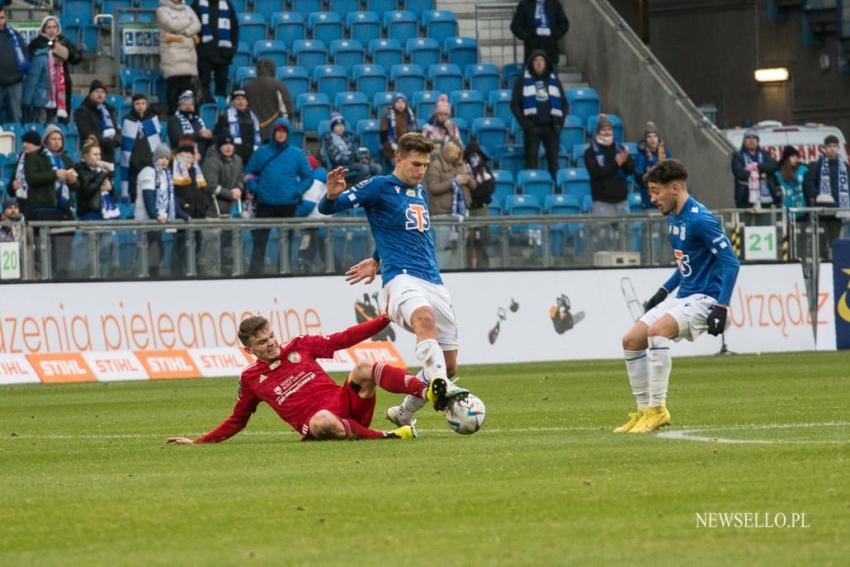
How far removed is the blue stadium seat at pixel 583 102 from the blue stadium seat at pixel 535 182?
318 cm

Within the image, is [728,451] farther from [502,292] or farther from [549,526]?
[502,292]

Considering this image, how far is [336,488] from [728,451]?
8.76 feet

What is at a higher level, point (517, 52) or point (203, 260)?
point (517, 52)

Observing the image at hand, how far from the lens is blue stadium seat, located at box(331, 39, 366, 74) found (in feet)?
106

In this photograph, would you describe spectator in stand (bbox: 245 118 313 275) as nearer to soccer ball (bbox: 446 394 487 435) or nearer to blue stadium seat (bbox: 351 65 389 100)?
blue stadium seat (bbox: 351 65 389 100)

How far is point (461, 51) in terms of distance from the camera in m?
33.4

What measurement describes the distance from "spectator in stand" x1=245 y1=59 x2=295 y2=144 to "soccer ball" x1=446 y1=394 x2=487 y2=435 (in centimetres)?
1609

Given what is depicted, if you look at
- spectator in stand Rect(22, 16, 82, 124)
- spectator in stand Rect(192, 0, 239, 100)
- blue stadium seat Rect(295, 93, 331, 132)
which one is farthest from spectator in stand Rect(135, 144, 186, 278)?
blue stadium seat Rect(295, 93, 331, 132)

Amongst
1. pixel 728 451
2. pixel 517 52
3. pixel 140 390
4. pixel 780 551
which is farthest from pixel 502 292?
pixel 780 551

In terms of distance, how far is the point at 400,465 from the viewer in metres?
10.5

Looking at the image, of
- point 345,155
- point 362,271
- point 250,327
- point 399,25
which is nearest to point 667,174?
point 362,271

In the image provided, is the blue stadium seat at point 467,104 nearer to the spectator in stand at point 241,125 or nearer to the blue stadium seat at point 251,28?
the blue stadium seat at point 251,28

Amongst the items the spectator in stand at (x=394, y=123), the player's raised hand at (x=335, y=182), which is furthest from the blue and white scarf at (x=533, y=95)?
the player's raised hand at (x=335, y=182)

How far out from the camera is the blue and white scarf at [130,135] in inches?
1043
